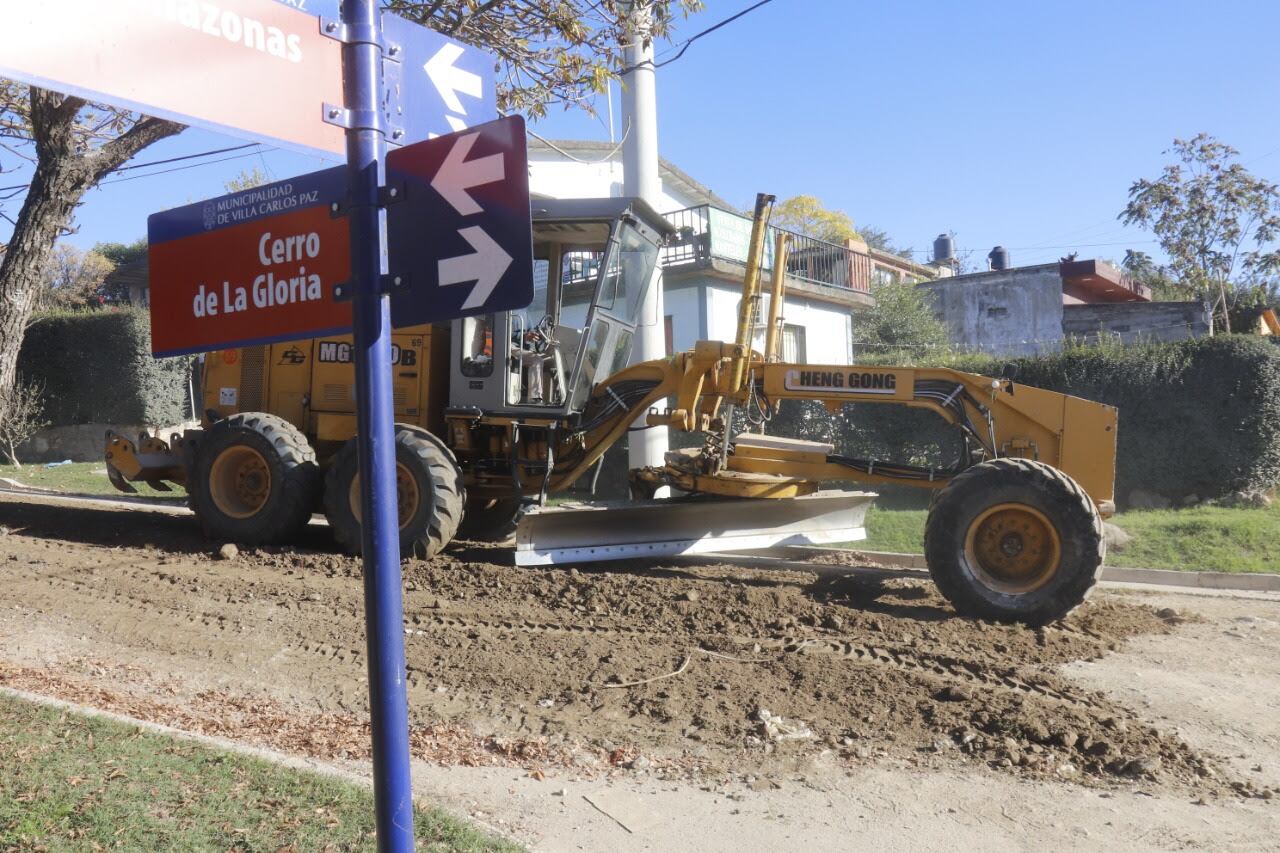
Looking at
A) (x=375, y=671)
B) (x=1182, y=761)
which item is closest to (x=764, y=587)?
(x=1182, y=761)

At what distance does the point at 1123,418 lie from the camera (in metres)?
13.9

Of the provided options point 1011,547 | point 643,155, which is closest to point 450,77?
point 1011,547

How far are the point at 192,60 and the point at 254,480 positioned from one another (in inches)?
308

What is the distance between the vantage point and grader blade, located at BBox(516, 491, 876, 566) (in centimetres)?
888

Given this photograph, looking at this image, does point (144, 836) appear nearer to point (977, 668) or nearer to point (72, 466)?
point (977, 668)

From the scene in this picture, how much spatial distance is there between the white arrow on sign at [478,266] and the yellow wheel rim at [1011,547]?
567cm

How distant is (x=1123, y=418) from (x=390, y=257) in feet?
43.2

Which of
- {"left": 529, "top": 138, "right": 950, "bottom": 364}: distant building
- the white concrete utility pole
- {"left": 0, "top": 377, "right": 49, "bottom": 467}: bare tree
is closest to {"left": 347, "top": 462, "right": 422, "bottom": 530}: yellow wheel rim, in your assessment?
the white concrete utility pole

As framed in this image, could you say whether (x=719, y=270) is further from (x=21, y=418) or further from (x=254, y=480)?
(x=21, y=418)

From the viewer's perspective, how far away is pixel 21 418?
18.6 metres

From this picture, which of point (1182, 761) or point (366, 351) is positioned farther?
point (1182, 761)

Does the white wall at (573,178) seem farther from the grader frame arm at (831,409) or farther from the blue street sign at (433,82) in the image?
the blue street sign at (433,82)

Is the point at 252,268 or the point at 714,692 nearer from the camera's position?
the point at 252,268

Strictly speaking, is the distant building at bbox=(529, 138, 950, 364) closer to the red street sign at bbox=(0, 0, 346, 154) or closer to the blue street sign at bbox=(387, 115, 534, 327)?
the red street sign at bbox=(0, 0, 346, 154)
